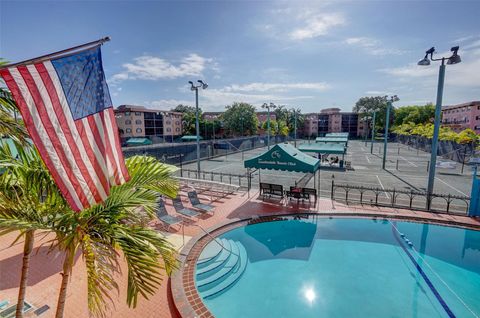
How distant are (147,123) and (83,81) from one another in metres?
59.9

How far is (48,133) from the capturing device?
301 cm

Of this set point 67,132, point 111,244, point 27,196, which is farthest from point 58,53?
point 111,244

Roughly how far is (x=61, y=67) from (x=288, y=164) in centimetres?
1216

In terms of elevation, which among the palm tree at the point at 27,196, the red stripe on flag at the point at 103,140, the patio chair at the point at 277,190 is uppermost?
the red stripe on flag at the point at 103,140

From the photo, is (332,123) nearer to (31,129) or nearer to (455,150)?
(455,150)

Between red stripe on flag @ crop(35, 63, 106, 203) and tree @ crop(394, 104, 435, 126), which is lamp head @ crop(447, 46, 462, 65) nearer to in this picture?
red stripe on flag @ crop(35, 63, 106, 203)

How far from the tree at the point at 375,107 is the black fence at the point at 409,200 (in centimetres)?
7456

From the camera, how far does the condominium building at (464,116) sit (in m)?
53.2

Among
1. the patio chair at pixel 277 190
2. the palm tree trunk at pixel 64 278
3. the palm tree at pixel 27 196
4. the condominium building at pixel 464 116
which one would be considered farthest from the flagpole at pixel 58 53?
the condominium building at pixel 464 116

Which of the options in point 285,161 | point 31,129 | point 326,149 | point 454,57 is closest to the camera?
point 31,129

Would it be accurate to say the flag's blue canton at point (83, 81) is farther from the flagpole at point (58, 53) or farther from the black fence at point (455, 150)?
the black fence at point (455, 150)

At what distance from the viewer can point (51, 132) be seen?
120 inches

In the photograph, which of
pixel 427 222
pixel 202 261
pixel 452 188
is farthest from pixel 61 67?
pixel 452 188

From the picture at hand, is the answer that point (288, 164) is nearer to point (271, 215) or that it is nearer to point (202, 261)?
point (271, 215)
